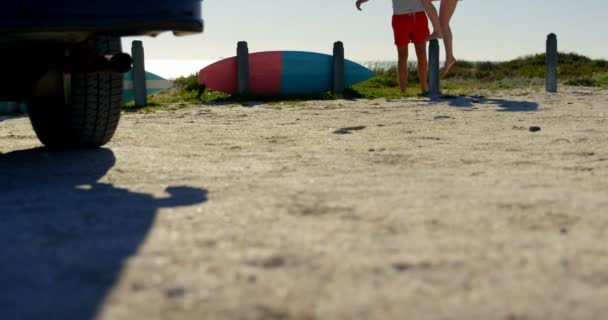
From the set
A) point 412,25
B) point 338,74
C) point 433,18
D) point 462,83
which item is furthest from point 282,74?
point 462,83

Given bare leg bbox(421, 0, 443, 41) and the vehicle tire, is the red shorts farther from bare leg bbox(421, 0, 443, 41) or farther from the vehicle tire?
the vehicle tire

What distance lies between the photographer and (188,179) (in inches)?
148

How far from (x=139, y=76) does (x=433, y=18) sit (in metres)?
3.53

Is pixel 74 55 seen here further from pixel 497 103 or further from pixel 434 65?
pixel 434 65

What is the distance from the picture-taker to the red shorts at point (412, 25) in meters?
10.4

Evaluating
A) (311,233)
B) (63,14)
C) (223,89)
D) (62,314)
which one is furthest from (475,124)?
(223,89)

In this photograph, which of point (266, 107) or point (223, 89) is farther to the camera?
point (223, 89)

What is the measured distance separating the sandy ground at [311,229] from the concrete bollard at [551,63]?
21.3 ft

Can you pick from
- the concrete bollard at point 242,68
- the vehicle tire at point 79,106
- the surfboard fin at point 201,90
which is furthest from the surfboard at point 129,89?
the vehicle tire at point 79,106

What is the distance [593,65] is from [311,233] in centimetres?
2128

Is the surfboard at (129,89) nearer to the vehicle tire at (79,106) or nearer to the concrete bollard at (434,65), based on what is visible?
the vehicle tire at (79,106)

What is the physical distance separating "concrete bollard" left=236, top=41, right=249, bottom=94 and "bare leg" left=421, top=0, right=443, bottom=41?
2632 mm

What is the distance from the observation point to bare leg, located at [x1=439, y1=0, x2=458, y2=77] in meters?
9.98

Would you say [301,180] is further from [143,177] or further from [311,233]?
[311,233]
